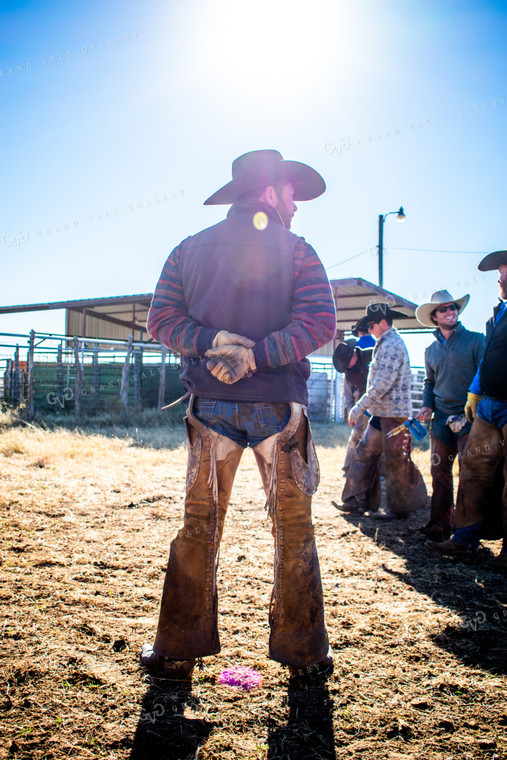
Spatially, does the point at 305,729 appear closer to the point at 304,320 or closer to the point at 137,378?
the point at 304,320

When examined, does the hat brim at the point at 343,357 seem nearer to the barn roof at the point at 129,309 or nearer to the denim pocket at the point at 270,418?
the denim pocket at the point at 270,418

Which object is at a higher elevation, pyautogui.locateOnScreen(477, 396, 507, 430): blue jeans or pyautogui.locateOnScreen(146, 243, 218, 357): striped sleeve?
pyautogui.locateOnScreen(146, 243, 218, 357): striped sleeve

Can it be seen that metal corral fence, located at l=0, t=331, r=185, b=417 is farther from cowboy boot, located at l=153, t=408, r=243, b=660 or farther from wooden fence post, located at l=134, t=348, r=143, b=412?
cowboy boot, located at l=153, t=408, r=243, b=660

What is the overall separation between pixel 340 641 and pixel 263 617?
0.43 m

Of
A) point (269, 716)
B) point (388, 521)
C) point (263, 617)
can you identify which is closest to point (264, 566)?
point (263, 617)

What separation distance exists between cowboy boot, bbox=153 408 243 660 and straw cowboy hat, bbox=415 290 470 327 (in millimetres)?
3148

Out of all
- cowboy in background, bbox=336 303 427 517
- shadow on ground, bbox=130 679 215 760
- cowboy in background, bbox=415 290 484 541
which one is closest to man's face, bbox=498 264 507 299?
cowboy in background, bbox=415 290 484 541

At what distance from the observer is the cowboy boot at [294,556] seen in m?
1.87

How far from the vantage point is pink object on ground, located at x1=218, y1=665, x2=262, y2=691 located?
1905 mm

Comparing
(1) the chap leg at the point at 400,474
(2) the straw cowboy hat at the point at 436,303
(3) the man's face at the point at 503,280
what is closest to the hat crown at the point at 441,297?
(2) the straw cowboy hat at the point at 436,303

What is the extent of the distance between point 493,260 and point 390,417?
5.60 ft

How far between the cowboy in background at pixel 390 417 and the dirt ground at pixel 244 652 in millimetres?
492

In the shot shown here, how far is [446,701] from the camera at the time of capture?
1.84 metres

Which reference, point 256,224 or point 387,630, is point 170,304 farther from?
point 387,630
